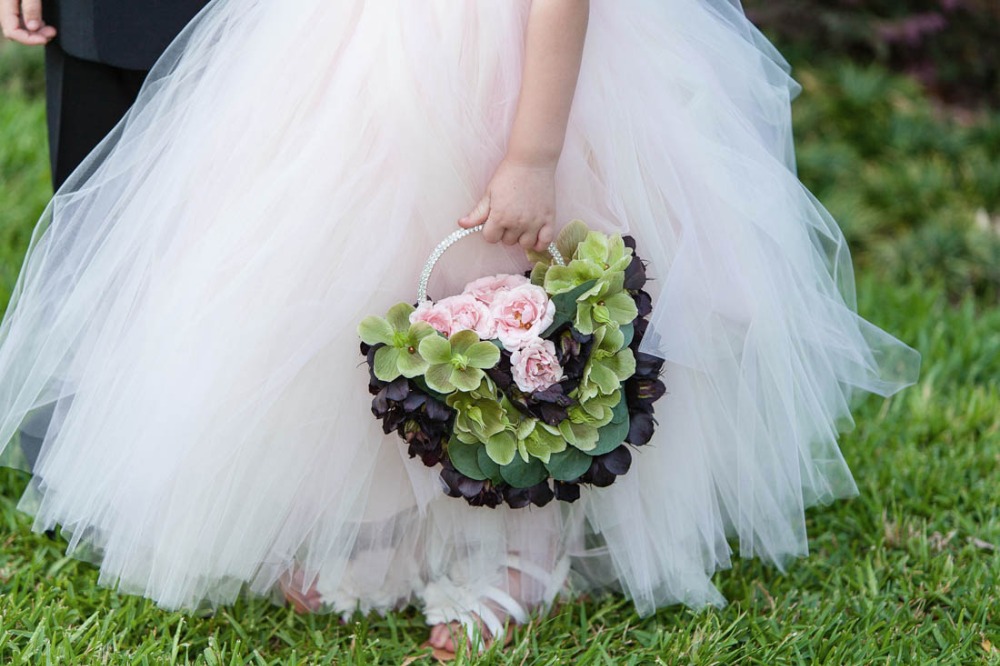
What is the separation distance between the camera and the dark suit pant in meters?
1.72

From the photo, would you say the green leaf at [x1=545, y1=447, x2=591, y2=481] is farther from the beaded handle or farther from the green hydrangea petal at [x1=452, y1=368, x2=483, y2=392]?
the beaded handle

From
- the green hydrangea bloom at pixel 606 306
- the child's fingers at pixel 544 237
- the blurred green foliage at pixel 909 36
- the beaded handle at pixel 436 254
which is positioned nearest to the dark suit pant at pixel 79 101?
the beaded handle at pixel 436 254

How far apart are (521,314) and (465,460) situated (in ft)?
0.73

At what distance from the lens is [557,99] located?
1.41 metres

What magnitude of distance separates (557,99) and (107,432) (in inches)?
31.6

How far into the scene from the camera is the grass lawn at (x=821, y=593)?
1.65 meters

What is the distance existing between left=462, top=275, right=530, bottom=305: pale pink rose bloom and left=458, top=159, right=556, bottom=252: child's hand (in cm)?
6

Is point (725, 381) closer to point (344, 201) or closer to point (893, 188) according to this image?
point (344, 201)

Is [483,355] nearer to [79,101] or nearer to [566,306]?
[566,306]

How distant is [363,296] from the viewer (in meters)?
1.45

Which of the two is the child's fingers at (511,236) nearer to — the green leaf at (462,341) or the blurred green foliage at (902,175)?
the green leaf at (462,341)

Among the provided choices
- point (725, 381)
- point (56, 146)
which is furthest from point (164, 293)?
point (725, 381)

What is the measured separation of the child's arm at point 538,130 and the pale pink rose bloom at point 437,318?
13 cm

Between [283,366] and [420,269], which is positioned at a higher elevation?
[420,269]
